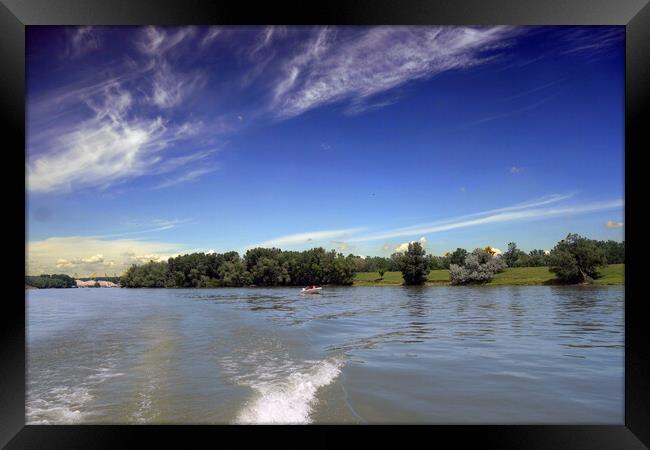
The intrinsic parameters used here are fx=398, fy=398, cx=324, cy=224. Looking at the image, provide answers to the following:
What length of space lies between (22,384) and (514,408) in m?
4.09

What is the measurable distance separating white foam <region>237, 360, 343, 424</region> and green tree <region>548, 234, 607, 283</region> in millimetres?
32119

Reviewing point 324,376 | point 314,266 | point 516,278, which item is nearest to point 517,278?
point 516,278

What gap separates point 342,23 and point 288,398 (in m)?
3.20

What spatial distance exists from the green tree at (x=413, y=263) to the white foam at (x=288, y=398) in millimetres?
32603

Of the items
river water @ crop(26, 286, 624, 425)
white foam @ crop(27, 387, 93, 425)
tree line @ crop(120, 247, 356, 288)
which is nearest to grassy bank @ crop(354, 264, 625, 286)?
tree line @ crop(120, 247, 356, 288)

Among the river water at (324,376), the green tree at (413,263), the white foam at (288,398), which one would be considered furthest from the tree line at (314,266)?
the white foam at (288,398)

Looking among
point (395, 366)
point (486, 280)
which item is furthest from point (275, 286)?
point (395, 366)

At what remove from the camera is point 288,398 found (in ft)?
12.2

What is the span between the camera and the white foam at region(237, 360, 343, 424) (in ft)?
10.6

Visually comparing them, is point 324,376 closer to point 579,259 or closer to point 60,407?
point 60,407

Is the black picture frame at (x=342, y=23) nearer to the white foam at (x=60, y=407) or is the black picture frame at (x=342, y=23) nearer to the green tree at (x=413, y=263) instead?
the white foam at (x=60, y=407)

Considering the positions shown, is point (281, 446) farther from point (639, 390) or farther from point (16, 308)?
point (639, 390)

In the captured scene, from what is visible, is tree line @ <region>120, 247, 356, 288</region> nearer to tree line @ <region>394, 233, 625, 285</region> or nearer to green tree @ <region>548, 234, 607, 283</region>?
tree line @ <region>394, 233, 625, 285</region>

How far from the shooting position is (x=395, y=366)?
5.36 metres
